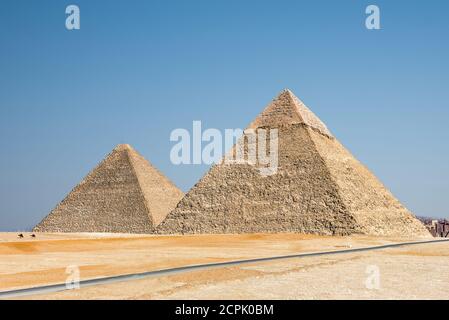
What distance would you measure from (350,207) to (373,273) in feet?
135

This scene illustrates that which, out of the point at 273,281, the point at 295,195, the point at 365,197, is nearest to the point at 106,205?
the point at 295,195

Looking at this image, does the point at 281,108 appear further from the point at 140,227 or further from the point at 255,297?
the point at 255,297

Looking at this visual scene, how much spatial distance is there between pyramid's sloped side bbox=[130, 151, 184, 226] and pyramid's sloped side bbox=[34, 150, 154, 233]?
3.00ft

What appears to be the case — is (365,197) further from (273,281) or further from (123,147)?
(273,281)

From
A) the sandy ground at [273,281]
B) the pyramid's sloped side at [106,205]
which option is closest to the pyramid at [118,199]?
the pyramid's sloped side at [106,205]

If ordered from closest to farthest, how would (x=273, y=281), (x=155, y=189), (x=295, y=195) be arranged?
(x=273, y=281) → (x=295, y=195) → (x=155, y=189)

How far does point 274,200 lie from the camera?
63.4 m

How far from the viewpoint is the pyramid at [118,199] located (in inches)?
3258

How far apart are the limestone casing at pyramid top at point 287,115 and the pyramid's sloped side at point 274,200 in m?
1.53

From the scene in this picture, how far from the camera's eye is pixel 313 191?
205ft

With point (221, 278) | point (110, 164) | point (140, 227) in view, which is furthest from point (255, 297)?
point (110, 164)

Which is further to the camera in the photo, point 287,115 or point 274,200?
point 287,115

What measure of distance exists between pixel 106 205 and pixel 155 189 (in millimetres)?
8080
